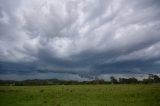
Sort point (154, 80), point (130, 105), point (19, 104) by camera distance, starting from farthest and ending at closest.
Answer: point (154, 80)
point (19, 104)
point (130, 105)

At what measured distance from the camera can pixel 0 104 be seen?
33.9 metres

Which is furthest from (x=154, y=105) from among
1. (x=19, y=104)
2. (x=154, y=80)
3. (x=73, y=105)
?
(x=154, y=80)

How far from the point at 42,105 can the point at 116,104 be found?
9.25 metres

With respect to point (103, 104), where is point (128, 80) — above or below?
above

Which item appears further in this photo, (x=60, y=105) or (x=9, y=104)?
(x=9, y=104)

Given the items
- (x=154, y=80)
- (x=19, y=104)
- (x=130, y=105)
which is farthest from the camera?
(x=154, y=80)

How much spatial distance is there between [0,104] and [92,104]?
12346 mm

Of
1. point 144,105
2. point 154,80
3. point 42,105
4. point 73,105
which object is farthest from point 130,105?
point 154,80

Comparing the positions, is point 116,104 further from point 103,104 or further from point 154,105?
point 154,105

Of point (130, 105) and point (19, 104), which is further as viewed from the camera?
point (19, 104)

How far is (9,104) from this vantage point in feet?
111

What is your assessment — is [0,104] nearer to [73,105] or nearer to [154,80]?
[73,105]

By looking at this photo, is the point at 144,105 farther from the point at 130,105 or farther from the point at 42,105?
the point at 42,105

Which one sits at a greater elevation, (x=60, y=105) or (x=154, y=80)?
(x=154, y=80)
